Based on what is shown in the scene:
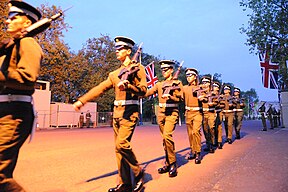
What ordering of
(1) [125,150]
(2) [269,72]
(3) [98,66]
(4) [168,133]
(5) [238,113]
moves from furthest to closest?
1. (3) [98,66]
2. (2) [269,72]
3. (5) [238,113]
4. (4) [168,133]
5. (1) [125,150]

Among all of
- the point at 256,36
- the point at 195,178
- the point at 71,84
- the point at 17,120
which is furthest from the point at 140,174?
the point at 71,84

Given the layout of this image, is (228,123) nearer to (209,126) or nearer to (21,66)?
(209,126)

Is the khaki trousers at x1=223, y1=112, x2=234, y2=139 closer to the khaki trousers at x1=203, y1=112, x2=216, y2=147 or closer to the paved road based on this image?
the khaki trousers at x1=203, y1=112, x2=216, y2=147

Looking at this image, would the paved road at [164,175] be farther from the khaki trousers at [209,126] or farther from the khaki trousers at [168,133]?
the khaki trousers at [209,126]

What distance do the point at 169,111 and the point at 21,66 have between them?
12.2 ft

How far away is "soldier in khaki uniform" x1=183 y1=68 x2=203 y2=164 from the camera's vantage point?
7.00 meters

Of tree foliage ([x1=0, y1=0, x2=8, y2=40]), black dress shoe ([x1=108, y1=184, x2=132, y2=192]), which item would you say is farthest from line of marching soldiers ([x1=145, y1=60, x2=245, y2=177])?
tree foliage ([x1=0, y1=0, x2=8, y2=40])

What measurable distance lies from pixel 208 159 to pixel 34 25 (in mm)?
5853

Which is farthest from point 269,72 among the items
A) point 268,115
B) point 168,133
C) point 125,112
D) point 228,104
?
point 125,112

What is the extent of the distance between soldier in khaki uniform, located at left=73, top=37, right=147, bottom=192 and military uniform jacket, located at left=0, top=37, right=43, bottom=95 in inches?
51.3

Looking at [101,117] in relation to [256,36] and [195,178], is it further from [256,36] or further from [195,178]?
[195,178]

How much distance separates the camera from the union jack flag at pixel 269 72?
20.8m

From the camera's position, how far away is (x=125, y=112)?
14.3ft

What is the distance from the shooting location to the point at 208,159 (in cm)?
735
